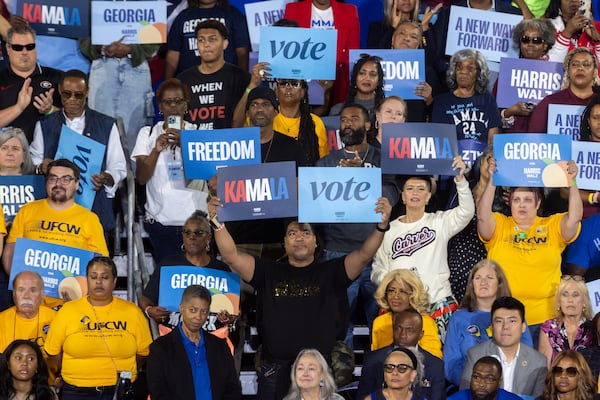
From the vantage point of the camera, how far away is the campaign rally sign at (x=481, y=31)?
11.7 m

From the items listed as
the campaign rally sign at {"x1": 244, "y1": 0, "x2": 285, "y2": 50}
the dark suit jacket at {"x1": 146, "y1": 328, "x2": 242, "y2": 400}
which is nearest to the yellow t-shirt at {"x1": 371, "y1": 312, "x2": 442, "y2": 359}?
the dark suit jacket at {"x1": 146, "y1": 328, "x2": 242, "y2": 400}

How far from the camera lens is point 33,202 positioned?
9711 millimetres

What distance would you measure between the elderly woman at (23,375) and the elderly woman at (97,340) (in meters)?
0.35

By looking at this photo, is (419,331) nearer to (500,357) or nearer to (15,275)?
(500,357)

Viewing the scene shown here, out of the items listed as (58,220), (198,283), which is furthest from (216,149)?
(58,220)

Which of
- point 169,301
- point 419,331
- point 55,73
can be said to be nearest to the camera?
point 419,331

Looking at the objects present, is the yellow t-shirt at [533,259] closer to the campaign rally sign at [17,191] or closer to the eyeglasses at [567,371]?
the eyeglasses at [567,371]

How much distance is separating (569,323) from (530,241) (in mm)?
702

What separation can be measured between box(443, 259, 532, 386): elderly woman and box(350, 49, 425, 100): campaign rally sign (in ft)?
→ 7.43

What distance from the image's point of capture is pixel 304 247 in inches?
359

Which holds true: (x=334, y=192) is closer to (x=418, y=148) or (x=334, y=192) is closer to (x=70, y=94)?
(x=418, y=148)

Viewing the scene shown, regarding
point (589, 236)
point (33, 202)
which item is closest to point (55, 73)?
point (33, 202)

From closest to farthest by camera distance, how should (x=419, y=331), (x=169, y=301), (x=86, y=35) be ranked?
(x=419, y=331) → (x=169, y=301) → (x=86, y=35)

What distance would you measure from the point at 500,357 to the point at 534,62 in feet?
10.6
